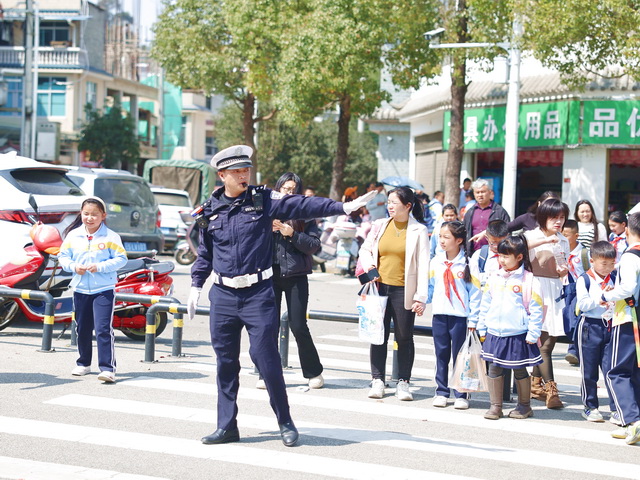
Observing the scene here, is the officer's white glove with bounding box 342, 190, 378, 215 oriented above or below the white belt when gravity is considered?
above

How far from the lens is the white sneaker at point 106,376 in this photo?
831 cm

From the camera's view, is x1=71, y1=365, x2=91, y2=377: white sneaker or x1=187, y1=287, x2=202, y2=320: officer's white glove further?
x1=71, y1=365, x2=91, y2=377: white sneaker

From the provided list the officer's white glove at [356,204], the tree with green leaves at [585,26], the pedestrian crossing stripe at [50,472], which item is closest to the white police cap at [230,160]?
the officer's white glove at [356,204]

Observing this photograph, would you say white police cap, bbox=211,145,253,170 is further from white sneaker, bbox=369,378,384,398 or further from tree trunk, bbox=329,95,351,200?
tree trunk, bbox=329,95,351,200

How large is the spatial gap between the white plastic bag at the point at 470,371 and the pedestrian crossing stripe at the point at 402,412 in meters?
0.23

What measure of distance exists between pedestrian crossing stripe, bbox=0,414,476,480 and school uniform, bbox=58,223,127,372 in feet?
4.91

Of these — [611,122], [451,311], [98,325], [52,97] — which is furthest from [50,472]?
[52,97]

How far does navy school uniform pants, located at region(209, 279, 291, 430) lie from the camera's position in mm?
6414

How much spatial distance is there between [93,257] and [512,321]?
3731mm

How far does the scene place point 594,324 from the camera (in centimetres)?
753

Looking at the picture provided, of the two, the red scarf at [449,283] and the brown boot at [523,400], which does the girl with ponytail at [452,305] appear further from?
the brown boot at [523,400]

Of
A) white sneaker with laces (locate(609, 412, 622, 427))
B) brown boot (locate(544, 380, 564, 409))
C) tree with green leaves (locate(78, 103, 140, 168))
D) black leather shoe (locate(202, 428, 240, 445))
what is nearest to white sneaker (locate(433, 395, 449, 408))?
brown boot (locate(544, 380, 564, 409))

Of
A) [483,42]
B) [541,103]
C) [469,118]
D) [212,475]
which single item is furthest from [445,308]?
[469,118]

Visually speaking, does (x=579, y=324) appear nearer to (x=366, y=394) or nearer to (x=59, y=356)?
(x=366, y=394)
